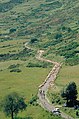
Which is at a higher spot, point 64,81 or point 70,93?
point 70,93

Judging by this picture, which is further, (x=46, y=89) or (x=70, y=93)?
(x=46, y=89)

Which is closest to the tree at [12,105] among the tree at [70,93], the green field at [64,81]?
the green field at [64,81]

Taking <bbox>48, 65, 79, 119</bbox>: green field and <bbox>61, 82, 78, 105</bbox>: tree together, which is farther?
<bbox>61, 82, 78, 105</bbox>: tree

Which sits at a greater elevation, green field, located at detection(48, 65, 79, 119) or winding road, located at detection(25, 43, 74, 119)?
green field, located at detection(48, 65, 79, 119)

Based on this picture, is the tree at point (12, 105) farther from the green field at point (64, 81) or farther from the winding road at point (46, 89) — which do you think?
the green field at point (64, 81)

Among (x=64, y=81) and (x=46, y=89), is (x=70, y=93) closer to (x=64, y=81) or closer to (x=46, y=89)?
(x=46, y=89)

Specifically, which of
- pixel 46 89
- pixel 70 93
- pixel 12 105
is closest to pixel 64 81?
pixel 46 89

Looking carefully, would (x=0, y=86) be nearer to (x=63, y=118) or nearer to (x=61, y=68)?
(x=61, y=68)

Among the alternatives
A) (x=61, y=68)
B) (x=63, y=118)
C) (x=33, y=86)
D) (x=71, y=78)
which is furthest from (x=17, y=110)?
(x=61, y=68)

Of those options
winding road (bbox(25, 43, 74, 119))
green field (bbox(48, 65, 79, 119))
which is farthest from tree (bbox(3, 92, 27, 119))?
green field (bbox(48, 65, 79, 119))

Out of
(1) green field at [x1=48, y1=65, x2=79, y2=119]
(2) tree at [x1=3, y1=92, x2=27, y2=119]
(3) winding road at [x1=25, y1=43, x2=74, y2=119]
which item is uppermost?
(2) tree at [x1=3, y1=92, x2=27, y2=119]

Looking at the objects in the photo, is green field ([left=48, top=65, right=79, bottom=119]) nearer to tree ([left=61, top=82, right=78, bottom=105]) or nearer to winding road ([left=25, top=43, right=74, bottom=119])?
winding road ([left=25, top=43, right=74, bottom=119])
